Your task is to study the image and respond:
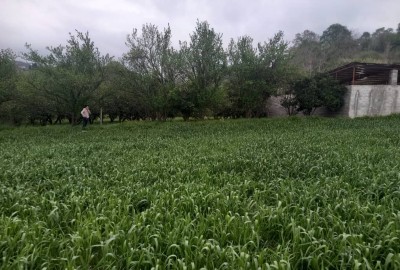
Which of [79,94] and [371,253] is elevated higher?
[79,94]

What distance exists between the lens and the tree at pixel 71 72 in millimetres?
22719

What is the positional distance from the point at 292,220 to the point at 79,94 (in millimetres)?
24175

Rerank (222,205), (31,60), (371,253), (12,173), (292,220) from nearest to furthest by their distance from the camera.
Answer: (371,253) → (292,220) → (222,205) → (12,173) → (31,60)

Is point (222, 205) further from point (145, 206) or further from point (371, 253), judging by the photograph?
point (371, 253)

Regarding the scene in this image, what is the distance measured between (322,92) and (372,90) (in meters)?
4.76

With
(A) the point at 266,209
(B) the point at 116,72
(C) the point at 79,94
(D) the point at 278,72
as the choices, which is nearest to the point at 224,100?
(D) the point at 278,72

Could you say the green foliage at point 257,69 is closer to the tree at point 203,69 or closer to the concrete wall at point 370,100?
the tree at point 203,69

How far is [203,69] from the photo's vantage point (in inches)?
1013

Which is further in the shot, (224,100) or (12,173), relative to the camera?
(224,100)

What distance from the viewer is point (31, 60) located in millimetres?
24031

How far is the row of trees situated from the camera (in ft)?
79.0

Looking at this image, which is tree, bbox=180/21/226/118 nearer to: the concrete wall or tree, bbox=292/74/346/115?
tree, bbox=292/74/346/115

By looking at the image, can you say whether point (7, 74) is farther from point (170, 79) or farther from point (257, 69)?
point (257, 69)

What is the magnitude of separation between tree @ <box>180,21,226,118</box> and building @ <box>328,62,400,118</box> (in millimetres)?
13316
